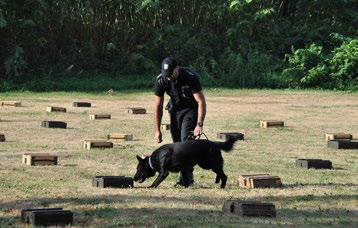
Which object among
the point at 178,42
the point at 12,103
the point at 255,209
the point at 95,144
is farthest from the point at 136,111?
the point at 255,209

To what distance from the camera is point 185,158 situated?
11.5 metres

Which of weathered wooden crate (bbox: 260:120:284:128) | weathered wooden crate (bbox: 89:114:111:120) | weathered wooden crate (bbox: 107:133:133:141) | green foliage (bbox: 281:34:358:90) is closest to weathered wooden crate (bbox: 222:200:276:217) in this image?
weathered wooden crate (bbox: 107:133:133:141)

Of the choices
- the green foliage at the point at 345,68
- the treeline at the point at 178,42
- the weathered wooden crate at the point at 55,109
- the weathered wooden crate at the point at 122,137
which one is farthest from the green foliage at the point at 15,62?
the weathered wooden crate at the point at 122,137

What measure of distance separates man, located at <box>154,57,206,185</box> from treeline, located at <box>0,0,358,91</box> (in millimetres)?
19151

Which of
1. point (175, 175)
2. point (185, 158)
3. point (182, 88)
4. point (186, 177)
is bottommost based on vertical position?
point (175, 175)

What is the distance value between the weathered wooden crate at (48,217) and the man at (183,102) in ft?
10.9

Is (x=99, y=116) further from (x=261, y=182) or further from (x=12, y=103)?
(x=261, y=182)

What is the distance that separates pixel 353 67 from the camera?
3262 centimetres

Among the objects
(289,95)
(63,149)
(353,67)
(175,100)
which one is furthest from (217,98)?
(175,100)

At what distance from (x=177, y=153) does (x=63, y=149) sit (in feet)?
17.1

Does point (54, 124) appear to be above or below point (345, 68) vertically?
below

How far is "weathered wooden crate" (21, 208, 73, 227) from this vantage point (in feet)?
28.3

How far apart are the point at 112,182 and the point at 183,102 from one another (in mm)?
1507

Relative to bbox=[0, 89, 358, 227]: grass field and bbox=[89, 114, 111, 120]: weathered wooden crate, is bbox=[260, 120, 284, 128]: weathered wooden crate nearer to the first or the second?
bbox=[0, 89, 358, 227]: grass field
